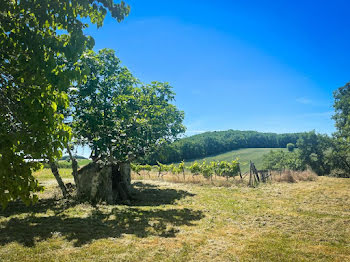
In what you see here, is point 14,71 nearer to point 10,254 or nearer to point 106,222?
point 10,254

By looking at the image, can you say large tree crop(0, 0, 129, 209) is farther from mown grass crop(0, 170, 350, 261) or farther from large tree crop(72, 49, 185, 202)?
large tree crop(72, 49, 185, 202)

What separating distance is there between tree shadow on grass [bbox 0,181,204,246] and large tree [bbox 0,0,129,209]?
140 inches

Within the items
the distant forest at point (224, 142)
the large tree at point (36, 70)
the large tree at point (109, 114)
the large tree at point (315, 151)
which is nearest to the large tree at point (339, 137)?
the large tree at point (315, 151)

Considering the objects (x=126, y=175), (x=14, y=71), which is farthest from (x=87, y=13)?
(x=126, y=175)

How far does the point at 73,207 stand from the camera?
1235 centimetres

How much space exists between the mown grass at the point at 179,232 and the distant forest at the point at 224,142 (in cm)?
7436

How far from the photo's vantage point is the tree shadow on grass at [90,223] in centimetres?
760

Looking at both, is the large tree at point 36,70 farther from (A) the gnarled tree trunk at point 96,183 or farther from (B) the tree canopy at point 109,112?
(A) the gnarled tree trunk at point 96,183

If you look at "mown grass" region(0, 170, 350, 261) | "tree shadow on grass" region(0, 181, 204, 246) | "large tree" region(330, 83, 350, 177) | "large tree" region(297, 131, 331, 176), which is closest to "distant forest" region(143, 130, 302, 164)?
"large tree" region(297, 131, 331, 176)

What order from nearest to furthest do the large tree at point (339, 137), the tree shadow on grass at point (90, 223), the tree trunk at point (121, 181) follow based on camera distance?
the tree shadow on grass at point (90, 223), the tree trunk at point (121, 181), the large tree at point (339, 137)

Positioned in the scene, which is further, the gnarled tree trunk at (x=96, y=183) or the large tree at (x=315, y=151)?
the large tree at (x=315, y=151)

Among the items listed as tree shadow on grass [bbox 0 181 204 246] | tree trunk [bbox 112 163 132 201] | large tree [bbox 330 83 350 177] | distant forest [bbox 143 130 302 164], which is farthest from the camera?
distant forest [bbox 143 130 302 164]

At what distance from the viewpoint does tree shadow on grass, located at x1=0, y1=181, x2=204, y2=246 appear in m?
7.60

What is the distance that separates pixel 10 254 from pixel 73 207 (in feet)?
21.4
